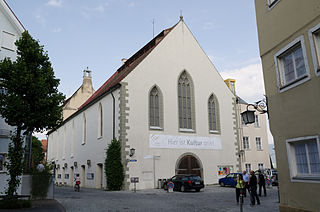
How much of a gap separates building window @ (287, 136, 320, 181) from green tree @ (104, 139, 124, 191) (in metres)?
15.7

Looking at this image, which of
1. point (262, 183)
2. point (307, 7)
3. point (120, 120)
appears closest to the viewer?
point (307, 7)

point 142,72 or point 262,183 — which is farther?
point 142,72

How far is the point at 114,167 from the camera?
75.8 ft

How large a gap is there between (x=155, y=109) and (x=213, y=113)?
6.52 meters

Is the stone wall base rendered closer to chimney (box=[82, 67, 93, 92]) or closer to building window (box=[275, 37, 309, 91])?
building window (box=[275, 37, 309, 91])

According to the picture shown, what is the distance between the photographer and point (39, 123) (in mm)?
14086

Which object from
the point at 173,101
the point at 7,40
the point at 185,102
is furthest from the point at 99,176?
the point at 7,40

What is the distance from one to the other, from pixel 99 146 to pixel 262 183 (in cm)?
1506

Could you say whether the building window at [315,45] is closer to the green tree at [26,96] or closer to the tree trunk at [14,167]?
the green tree at [26,96]

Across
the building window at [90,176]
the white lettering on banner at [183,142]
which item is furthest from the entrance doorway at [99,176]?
the white lettering on banner at [183,142]

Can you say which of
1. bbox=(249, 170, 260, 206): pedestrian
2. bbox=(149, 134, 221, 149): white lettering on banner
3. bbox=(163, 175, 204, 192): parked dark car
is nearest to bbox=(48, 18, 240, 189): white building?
bbox=(149, 134, 221, 149): white lettering on banner

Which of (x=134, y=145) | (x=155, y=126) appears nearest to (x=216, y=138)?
(x=155, y=126)

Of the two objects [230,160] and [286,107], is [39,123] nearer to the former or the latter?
[286,107]

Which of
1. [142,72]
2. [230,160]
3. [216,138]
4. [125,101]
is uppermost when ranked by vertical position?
[142,72]
